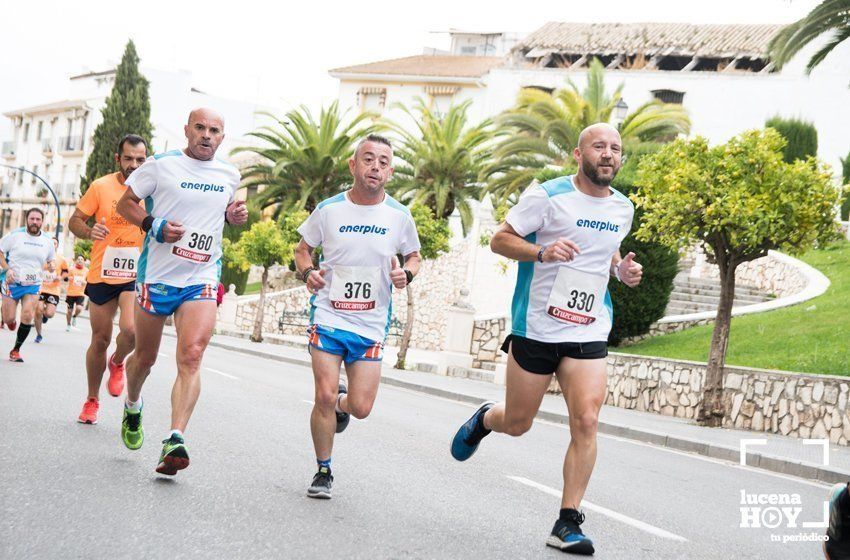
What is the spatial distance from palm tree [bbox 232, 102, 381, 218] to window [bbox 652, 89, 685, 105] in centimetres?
1543

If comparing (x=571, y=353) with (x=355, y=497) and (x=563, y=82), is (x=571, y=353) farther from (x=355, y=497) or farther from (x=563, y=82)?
(x=563, y=82)

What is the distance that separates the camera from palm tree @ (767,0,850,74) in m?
21.1

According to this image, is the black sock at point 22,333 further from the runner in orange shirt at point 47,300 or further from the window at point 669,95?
the window at point 669,95

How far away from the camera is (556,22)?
6606 cm

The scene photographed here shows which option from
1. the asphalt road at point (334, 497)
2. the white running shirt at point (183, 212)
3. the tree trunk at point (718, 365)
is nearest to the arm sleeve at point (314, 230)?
the white running shirt at point (183, 212)

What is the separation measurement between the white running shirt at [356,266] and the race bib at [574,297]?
3.67ft

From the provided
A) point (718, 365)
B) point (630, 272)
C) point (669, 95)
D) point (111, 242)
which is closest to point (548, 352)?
point (630, 272)

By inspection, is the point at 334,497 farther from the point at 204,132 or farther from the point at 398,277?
the point at 204,132

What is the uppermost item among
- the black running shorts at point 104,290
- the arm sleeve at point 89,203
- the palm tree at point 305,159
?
the palm tree at point 305,159

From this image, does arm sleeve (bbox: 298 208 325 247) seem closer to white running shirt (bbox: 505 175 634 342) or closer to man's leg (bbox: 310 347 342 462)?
man's leg (bbox: 310 347 342 462)

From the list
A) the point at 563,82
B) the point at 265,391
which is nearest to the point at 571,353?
the point at 265,391

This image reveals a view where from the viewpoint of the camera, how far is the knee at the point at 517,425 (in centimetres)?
681

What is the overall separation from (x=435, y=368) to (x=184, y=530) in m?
23.6

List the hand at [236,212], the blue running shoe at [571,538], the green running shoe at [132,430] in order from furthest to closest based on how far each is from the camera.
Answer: the green running shoe at [132,430] < the hand at [236,212] < the blue running shoe at [571,538]
